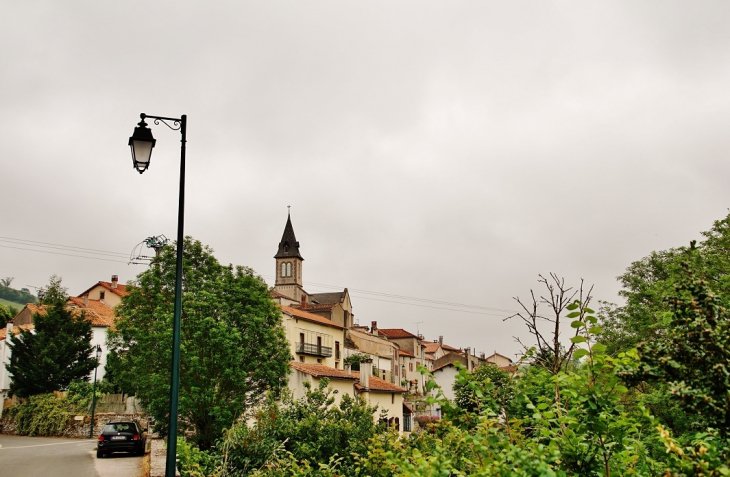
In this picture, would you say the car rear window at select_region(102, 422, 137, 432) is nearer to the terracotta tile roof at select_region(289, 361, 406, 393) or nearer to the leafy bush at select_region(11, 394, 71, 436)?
the terracotta tile roof at select_region(289, 361, 406, 393)

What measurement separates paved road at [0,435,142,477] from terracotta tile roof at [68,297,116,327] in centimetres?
2722

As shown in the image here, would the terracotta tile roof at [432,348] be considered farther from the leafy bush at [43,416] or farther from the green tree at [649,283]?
the leafy bush at [43,416]

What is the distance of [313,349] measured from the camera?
51406 mm

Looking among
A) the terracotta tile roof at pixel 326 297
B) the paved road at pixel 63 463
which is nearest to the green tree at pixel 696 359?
the paved road at pixel 63 463

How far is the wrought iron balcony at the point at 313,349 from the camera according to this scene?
1948 inches

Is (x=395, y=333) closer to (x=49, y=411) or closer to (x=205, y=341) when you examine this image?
(x=49, y=411)

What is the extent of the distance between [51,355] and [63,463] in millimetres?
23046

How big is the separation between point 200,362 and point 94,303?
4990cm

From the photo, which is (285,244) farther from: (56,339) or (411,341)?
(56,339)

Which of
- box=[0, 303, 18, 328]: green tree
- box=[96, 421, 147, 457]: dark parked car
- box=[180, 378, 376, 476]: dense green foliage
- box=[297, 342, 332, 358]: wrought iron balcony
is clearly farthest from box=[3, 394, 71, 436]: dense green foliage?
box=[0, 303, 18, 328]: green tree

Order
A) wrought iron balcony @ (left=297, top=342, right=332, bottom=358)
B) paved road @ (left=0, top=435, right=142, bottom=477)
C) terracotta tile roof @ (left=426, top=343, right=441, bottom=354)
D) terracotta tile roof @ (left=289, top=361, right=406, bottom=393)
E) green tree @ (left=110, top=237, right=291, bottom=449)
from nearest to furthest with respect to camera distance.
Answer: paved road @ (left=0, top=435, right=142, bottom=477), green tree @ (left=110, top=237, right=291, bottom=449), terracotta tile roof @ (left=289, top=361, right=406, bottom=393), wrought iron balcony @ (left=297, top=342, right=332, bottom=358), terracotta tile roof @ (left=426, top=343, right=441, bottom=354)

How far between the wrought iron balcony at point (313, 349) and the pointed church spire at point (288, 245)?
52.4m

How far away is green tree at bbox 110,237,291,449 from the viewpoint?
72.1 feet

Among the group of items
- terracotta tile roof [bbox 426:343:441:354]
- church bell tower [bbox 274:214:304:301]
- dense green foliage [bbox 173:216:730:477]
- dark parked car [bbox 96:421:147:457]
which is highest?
church bell tower [bbox 274:214:304:301]
